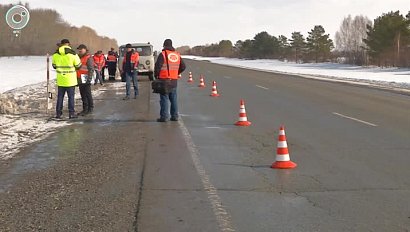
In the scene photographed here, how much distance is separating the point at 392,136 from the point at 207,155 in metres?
4.11

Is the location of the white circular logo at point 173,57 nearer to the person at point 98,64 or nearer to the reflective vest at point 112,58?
the person at point 98,64

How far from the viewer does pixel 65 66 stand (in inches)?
473

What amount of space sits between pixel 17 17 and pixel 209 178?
23.7ft

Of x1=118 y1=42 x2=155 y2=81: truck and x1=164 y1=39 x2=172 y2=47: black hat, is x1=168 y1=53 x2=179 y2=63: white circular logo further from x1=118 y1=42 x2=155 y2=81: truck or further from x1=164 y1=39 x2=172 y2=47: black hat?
x1=118 y1=42 x2=155 y2=81: truck

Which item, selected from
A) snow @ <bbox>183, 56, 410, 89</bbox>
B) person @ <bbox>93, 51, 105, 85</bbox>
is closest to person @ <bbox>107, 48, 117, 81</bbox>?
person @ <bbox>93, 51, 105, 85</bbox>

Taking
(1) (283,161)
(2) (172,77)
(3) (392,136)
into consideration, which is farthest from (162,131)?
(3) (392,136)

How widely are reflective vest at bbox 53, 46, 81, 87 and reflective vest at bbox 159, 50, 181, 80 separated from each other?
2217mm

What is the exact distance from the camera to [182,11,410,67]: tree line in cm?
5488

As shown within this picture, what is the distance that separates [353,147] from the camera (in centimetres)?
854

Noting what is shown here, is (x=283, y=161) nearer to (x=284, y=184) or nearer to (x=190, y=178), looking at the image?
(x=284, y=184)

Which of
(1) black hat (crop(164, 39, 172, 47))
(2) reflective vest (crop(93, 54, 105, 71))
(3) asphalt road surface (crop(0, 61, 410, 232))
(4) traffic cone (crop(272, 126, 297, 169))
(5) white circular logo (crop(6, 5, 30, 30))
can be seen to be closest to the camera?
(3) asphalt road surface (crop(0, 61, 410, 232))

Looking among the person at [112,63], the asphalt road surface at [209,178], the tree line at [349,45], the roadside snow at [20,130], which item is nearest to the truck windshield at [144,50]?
the person at [112,63]

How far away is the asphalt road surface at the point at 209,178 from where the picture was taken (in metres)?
4.68

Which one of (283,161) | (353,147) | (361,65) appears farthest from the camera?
(361,65)
